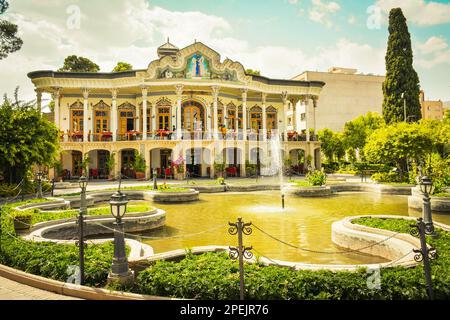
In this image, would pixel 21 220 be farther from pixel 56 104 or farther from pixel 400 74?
pixel 400 74

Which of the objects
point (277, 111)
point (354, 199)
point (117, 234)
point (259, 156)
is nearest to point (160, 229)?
point (117, 234)

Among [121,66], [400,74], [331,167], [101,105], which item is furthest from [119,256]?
[121,66]

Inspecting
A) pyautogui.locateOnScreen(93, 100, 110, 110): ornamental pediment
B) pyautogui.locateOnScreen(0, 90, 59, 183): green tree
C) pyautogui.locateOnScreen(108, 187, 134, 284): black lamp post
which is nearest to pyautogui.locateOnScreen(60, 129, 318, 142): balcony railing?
pyautogui.locateOnScreen(93, 100, 110, 110): ornamental pediment

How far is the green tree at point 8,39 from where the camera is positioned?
22641 mm

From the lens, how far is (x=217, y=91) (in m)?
29.3

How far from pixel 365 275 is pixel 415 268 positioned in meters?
1.01

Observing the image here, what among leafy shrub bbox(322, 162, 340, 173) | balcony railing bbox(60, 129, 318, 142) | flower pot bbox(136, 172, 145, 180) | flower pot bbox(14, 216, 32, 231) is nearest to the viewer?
flower pot bbox(14, 216, 32, 231)

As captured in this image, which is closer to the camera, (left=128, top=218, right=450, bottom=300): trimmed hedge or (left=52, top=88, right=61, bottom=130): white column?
(left=128, top=218, right=450, bottom=300): trimmed hedge

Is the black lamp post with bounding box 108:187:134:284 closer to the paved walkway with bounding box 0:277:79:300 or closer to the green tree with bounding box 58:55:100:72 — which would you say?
the paved walkway with bounding box 0:277:79:300

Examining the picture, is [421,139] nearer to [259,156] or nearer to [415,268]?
[259,156]

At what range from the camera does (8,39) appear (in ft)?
76.0

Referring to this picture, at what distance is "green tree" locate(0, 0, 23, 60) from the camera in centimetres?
2264

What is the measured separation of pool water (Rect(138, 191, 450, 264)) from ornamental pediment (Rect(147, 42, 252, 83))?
13087 millimetres

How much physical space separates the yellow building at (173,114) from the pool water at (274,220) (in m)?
9.78
